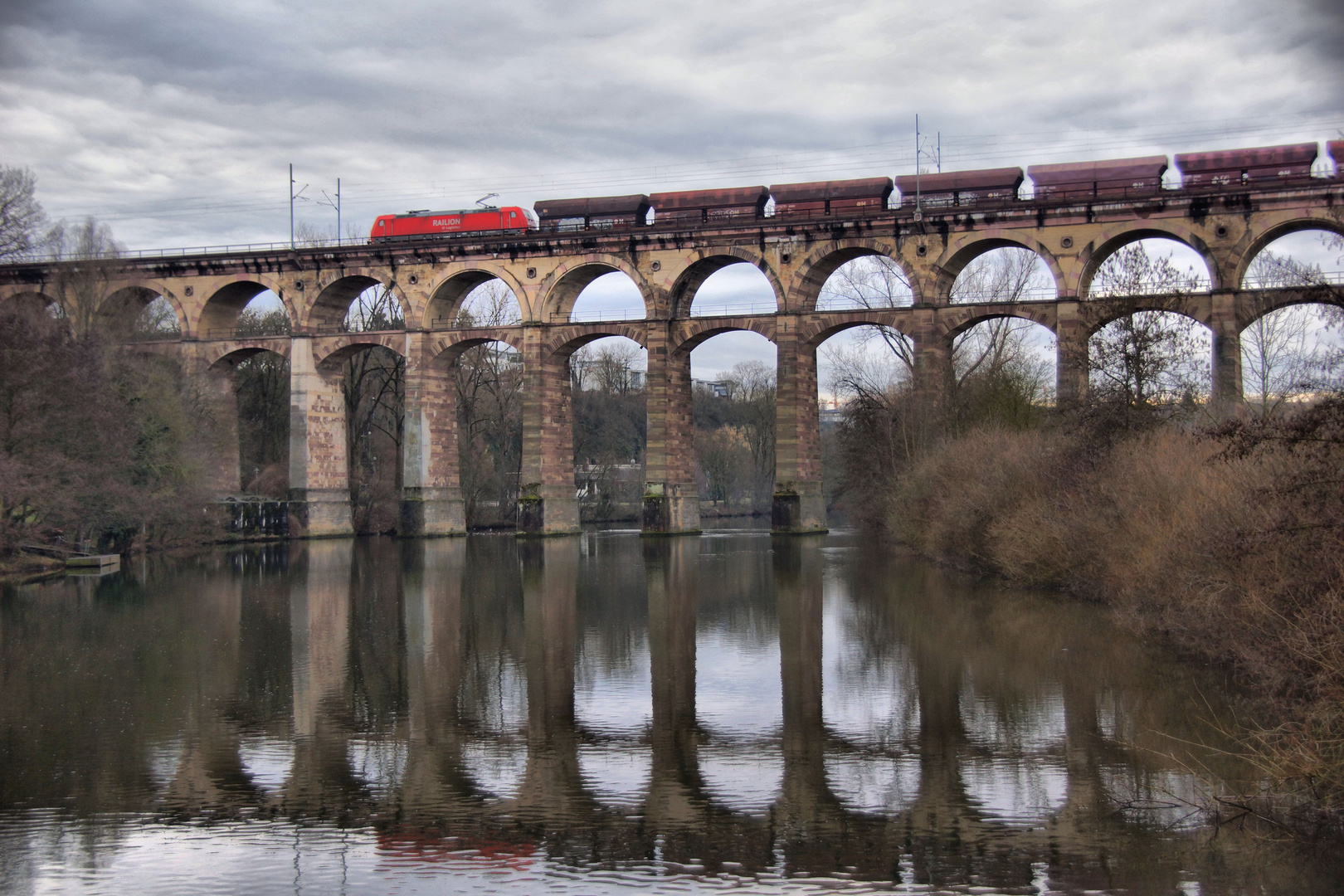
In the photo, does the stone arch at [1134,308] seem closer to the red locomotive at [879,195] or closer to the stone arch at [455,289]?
the red locomotive at [879,195]

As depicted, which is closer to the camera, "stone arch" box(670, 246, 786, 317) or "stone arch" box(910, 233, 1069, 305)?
"stone arch" box(910, 233, 1069, 305)

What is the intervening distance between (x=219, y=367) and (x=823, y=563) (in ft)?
100

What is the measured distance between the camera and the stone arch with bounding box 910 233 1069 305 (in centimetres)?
4069

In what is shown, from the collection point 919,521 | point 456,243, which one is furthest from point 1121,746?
point 456,243

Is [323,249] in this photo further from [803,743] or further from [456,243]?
[803,743]

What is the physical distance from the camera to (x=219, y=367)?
50.2 meters

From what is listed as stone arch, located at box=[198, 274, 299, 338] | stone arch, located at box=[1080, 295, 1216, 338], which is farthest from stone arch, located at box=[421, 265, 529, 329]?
stone arch, located at box=[1080, 295, 1216, 338]

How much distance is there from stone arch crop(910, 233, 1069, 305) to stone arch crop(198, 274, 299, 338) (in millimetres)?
25355

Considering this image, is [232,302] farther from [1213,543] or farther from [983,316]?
[1213,543]

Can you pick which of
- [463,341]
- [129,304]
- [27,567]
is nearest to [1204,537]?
[27,567]

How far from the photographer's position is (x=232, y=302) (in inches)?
2018

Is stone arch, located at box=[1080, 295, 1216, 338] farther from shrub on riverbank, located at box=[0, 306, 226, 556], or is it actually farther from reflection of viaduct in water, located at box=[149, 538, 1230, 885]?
shrub on riverbank, located at box=[0, 306, 226, 556]

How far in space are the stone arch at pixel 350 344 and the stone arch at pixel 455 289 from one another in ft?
5.58

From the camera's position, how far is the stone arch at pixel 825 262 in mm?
42562
